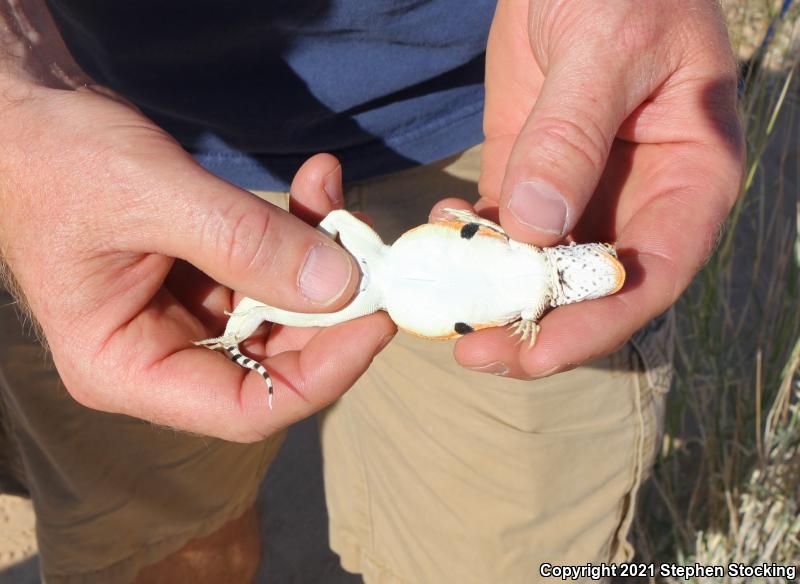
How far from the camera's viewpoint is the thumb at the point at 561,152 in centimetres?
196

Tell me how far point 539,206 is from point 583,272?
0.35m

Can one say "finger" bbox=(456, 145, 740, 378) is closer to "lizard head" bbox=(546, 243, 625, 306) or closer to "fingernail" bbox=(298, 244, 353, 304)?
"lizard head" bbox=(546, 243, 625, 306)

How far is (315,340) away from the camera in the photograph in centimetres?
229

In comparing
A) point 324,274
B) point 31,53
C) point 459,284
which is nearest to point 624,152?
point 459,284

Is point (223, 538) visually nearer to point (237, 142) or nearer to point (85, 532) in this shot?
point (85, 532)

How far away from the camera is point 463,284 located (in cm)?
236

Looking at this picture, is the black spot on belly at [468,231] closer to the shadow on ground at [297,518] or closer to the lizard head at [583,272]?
the lizard head at [583,272]

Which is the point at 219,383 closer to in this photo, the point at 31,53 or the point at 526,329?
the point at 526,329

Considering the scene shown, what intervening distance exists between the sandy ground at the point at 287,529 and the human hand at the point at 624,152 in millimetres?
2807

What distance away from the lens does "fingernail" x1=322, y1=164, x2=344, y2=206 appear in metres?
2.43

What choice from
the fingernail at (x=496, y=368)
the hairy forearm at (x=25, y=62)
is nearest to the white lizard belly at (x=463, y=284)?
the fingernail at (x=496, y=368)

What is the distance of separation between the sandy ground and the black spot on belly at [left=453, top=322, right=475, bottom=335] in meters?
2.52

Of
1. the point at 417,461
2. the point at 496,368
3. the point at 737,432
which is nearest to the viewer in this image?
the point at 496,368

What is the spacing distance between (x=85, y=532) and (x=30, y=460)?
404 millimetres
